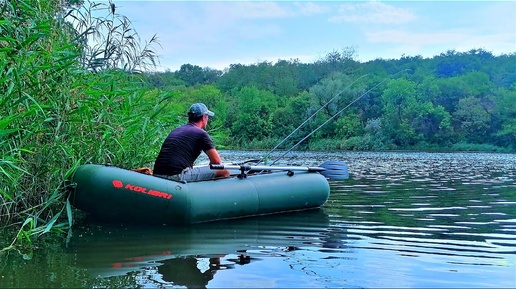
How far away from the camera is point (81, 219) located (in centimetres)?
655

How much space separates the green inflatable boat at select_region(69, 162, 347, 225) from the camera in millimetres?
6004

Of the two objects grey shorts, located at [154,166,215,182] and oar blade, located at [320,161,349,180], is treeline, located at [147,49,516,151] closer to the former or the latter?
oar blade, located at [320,161,349,180]

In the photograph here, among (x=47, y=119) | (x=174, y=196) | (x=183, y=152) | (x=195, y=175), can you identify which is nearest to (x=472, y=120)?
(x=195, y=175)

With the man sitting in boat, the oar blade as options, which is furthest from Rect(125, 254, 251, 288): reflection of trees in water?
the oar blade

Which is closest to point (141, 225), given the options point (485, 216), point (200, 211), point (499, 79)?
point (200, 211)

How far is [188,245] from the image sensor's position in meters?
5.37

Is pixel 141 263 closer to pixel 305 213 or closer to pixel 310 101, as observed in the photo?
pixel 305 213

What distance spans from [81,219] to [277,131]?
47.4 meters

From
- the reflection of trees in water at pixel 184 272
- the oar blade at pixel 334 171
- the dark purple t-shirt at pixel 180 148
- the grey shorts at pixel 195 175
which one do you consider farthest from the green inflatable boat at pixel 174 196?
the reflection of trees in water at pixel 184 272

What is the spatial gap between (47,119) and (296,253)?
8.38 feet

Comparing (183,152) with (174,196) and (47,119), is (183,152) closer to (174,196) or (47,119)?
(174,196)

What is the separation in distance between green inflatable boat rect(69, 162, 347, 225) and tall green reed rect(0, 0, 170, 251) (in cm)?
29

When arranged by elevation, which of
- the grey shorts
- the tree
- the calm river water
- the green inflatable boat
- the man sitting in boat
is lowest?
the calm river water

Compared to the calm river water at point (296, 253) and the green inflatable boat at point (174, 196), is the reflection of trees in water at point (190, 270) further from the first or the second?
the green inflatable boat at point (174, 196)
